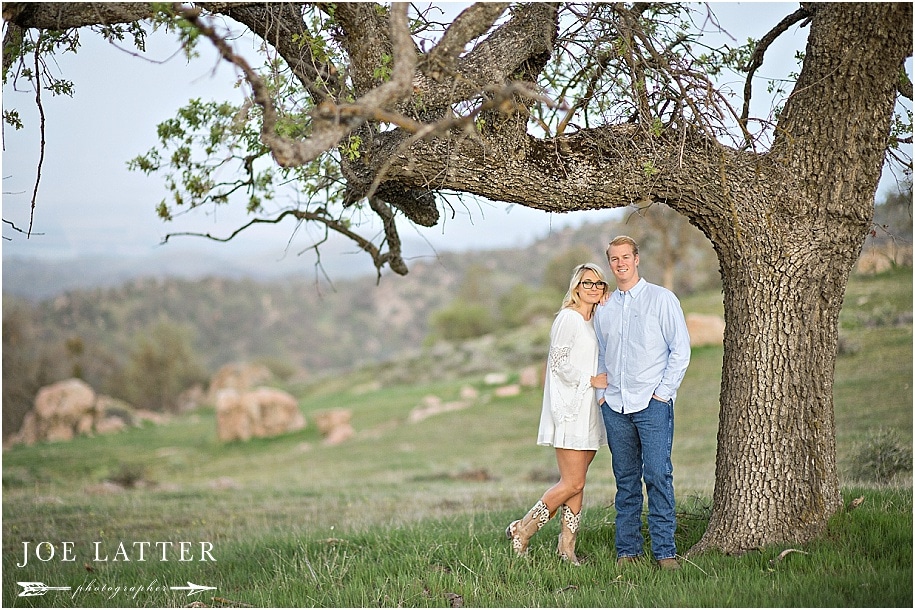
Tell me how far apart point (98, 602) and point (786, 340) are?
4793 mm

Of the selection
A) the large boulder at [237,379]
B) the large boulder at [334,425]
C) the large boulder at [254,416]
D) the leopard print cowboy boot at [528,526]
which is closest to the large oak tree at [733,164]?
the leopard print cowboy boot at [528,526]

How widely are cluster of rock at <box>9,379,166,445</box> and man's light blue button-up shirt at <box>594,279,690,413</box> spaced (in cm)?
2092

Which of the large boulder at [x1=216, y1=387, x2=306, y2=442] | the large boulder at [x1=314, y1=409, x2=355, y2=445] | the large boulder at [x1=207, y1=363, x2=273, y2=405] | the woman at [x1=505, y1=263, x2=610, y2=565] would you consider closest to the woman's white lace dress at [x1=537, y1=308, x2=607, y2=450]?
the woman at [x1=505, y1=263, x2=610, y2=565]

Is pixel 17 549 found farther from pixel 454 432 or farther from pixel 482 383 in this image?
pixel 482 383

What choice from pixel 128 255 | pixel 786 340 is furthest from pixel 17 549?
pixel 128 255

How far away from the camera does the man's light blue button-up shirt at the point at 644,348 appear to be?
177 inches

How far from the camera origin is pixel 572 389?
493cm

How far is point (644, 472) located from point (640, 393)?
0.50 metres

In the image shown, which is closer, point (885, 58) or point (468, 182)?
point (885, 58)

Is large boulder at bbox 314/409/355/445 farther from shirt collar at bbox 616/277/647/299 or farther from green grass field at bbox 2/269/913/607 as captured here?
shirt collar at bbox 616/277/647/299

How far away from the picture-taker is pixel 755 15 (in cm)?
569

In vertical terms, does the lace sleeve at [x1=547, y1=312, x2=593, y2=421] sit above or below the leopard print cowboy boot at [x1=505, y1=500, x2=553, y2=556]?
above

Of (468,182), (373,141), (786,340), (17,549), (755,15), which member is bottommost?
(17,549)

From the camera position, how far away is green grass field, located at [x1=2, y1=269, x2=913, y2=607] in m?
4.35
